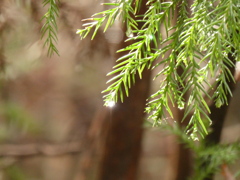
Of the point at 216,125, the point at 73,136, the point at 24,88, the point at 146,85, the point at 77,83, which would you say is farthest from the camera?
the point at 77,83

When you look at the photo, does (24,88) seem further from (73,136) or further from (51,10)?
(51,10)

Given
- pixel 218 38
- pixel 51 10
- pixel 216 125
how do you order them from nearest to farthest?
pixel 218 38 → pixel 51 10 → pixel 216 125

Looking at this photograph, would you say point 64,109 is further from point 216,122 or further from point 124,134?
point 216,122

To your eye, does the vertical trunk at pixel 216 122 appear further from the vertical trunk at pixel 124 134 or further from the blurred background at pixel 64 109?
the vertical trunk at pixel 124 134

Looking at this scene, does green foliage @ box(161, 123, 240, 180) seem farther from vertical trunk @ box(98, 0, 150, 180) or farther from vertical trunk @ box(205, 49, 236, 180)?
vertical trunk @ box(98, 0, 150, 180)

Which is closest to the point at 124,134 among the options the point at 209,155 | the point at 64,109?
the point at 209,155

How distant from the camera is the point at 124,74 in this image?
0.61 m

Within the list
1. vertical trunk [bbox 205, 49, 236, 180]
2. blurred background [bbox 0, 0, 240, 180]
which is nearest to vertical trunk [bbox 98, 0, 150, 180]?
blurred background [bbox 0, 0, 240, 180]

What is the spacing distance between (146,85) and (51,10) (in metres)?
1.04

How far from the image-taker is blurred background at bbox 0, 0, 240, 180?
1.41 m

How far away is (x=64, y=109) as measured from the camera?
4297mm

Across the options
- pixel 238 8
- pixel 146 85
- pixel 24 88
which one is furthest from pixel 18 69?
pixel 238 8

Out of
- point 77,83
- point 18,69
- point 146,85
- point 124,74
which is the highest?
point 77,83

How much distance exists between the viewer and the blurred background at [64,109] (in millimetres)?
1407
